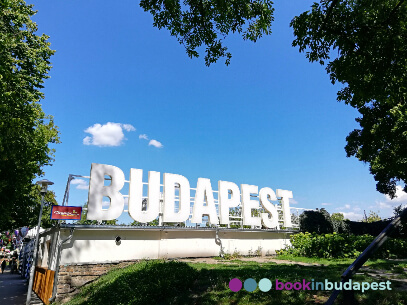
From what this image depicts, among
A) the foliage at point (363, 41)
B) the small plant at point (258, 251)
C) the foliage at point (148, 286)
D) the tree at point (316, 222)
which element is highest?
the foliage at point (363, 41)

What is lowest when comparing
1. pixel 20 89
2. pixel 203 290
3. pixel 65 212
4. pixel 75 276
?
pixel 203 290

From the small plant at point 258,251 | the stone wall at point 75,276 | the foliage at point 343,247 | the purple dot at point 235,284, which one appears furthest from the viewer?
the small plant at point 258,251

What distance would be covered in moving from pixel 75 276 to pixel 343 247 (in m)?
15.4

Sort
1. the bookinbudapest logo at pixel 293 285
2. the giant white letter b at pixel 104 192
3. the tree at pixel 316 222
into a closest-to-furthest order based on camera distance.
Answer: the bookinbudapest logo at pixel 293 285 → the giant white letter b at pixel 104 192 → the tree at pixel 316 222

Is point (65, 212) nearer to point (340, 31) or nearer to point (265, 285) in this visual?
point (265, 285)

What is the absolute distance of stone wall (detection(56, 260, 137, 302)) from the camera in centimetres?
1145

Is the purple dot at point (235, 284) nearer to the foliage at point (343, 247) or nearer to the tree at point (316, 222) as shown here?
the foliage at point (343, 247)

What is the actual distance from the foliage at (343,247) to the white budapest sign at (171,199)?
2.48 m

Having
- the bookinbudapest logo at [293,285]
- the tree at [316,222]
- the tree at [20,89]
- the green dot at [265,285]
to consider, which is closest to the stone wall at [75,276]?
the tree at [20,89]

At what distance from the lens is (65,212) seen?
12180mm

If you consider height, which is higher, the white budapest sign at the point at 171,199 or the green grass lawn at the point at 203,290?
the white budapest sign at the point at 171,199

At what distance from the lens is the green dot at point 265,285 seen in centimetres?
675

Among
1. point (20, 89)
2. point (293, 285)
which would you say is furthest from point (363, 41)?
point (20, 89)

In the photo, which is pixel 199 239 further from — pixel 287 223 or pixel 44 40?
pixel 44 40
